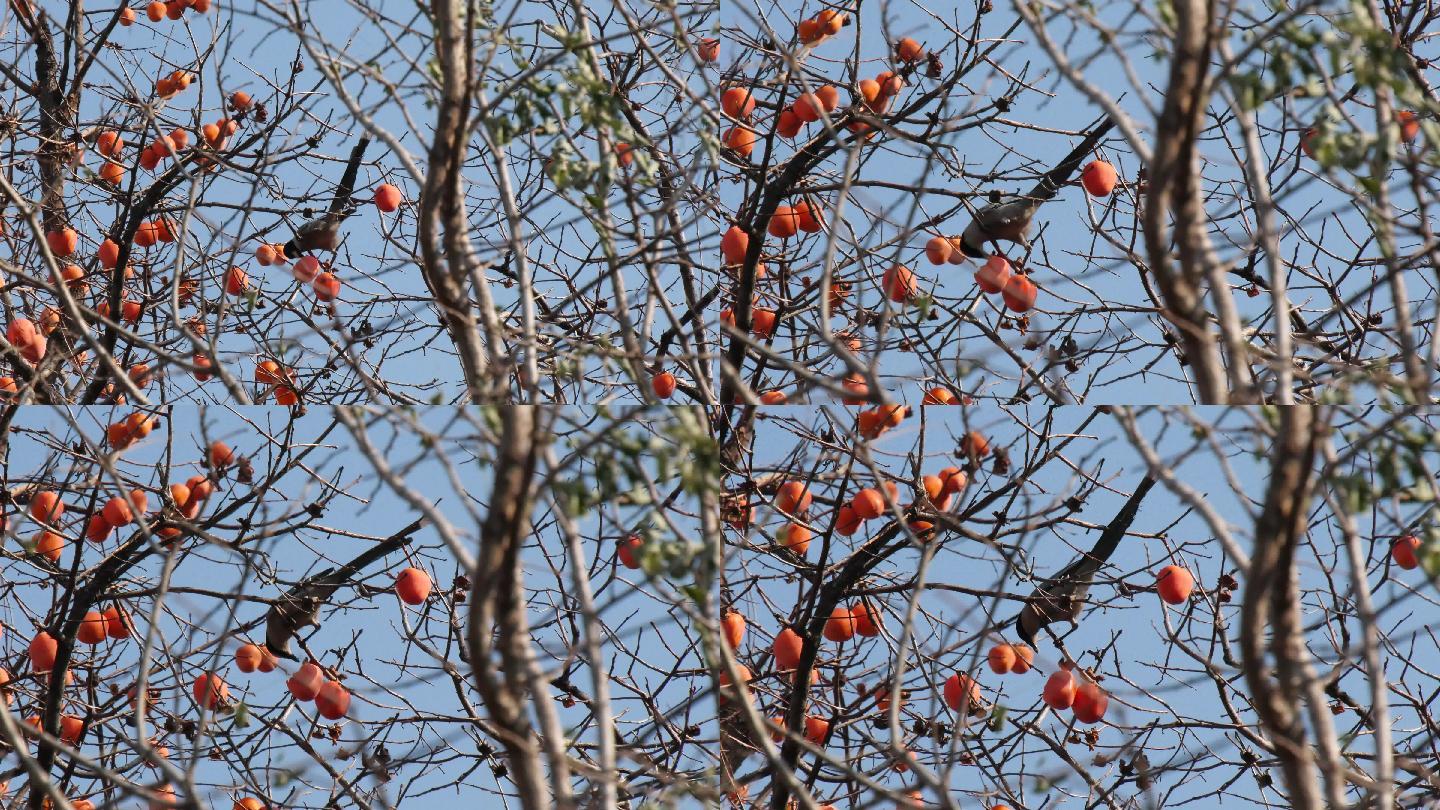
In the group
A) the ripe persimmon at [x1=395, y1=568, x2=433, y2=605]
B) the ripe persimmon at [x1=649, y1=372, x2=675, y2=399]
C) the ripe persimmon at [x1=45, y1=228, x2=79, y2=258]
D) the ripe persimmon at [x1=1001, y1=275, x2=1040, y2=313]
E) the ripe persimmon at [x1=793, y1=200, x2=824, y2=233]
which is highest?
the ripe persimmon at [x1=45, y1=228, x2=79, y2=258]

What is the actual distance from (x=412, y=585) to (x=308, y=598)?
0.31m

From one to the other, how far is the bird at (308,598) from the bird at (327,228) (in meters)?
1.82

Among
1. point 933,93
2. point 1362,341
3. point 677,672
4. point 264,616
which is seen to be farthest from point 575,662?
point 1362,341

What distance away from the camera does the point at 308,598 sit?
3789 millimetres

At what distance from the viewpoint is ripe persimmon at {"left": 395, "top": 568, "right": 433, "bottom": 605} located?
3703mm

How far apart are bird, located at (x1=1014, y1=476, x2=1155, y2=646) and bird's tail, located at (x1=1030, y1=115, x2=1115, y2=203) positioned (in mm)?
1373

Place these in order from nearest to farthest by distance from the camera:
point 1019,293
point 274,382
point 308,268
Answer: point 1019,293, point 274,382, point 308,268

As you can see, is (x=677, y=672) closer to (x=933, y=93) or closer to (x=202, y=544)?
(x=202, y=544)

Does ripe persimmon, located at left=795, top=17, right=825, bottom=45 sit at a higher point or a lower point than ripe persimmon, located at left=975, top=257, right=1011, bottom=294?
higher

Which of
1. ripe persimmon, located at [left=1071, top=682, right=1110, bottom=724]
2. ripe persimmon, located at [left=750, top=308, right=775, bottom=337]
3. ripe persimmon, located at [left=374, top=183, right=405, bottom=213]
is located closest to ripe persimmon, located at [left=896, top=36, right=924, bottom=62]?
ripe persimmon, located at [left=750, top=308, right=775, bottom=337]

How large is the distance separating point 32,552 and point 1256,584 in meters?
2.90

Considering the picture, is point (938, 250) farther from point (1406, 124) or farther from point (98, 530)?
point (98, 530)

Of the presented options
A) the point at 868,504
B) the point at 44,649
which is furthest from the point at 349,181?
the point at 868,504

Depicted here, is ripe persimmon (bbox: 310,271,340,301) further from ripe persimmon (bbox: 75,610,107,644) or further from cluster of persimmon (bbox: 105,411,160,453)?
ripe persimmon (bbox: 75,610,107,644)
